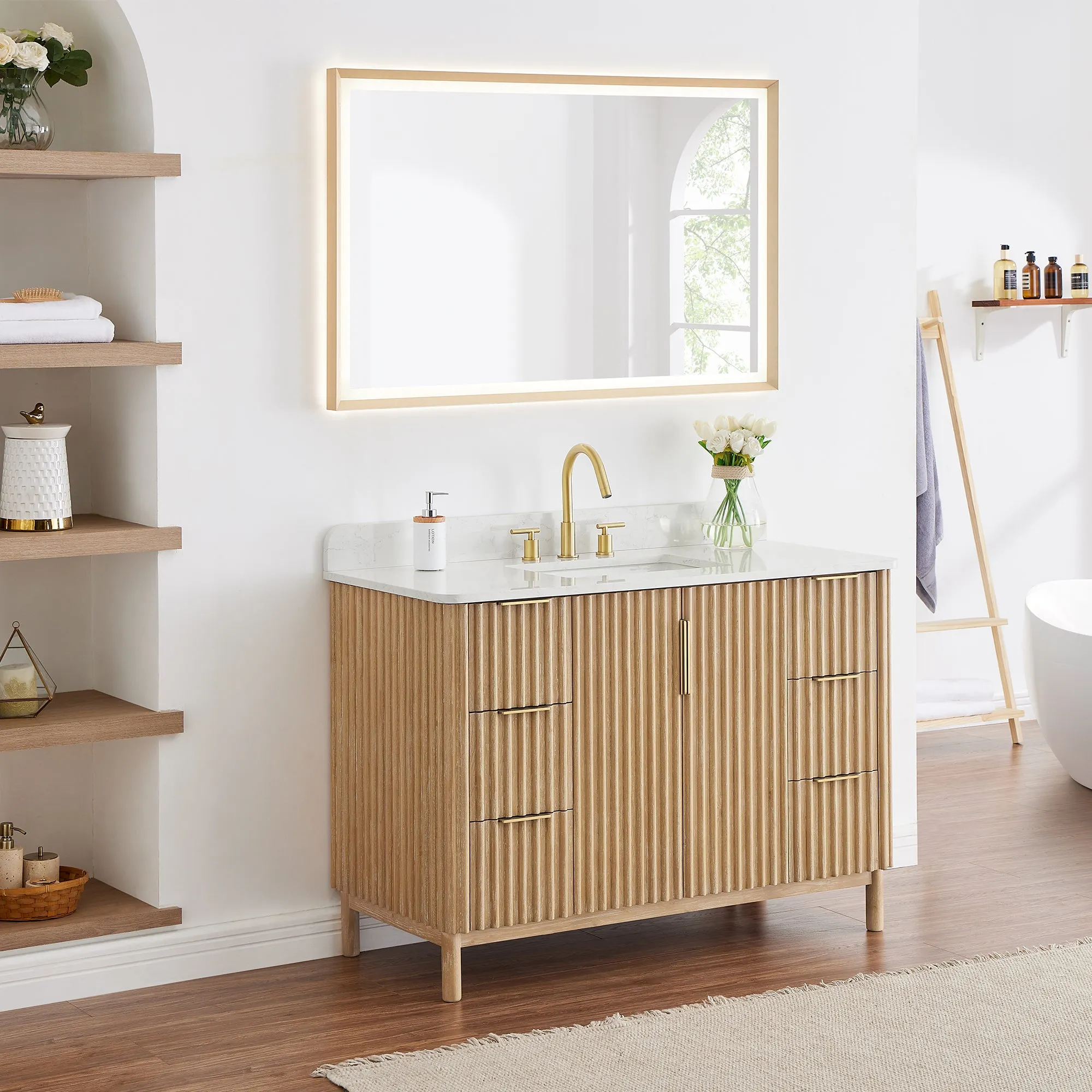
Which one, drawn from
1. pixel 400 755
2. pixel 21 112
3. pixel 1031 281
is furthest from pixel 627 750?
pixel 1031 281

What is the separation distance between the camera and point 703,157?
13.0 ft

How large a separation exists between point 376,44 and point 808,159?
1.12 metres

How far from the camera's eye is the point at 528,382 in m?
3.83

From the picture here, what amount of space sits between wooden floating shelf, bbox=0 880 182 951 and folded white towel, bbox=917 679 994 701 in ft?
9.84

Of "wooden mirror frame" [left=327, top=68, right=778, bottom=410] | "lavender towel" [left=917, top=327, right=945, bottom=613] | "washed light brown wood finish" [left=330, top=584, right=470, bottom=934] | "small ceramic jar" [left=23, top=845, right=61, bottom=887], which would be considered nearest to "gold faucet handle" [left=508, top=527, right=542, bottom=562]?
"wooden mirror frame" [left=327, top=68, right=778, bottom=410]

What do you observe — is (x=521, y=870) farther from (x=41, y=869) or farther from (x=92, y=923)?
(x=41, y=869)

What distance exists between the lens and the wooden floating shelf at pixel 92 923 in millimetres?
3391

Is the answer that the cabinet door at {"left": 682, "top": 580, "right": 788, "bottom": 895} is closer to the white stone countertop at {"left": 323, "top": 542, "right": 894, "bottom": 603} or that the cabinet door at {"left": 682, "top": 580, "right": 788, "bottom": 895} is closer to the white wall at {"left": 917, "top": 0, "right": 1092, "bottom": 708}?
the white stone countertop at {"left": 323, "top": 542, "right": 894, "bottom": 603}

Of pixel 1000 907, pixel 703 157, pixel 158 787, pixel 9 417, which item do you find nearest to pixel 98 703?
pixel 158 787

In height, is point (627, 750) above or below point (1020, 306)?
below

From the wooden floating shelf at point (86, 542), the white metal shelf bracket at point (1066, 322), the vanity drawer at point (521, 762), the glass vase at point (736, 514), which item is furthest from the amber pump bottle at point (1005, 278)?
the wooden floating shelf at point (86, 542)

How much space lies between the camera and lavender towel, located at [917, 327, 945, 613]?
5.24 m

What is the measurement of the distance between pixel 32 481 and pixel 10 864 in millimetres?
795

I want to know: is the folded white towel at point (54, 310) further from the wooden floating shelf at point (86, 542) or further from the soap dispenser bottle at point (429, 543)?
the soap dispenser bottle at point (429, 543)
